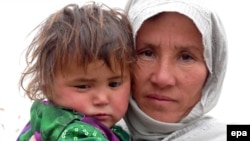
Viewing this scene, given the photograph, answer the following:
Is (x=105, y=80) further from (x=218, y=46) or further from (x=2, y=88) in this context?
(x=2, y=88)

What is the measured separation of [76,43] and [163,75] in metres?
0.40

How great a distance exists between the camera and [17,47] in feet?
24.6

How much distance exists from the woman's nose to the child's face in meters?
→ 0.19

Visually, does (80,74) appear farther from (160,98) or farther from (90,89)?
(160,98)

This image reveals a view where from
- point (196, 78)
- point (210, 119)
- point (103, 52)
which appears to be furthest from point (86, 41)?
point (210, 119)

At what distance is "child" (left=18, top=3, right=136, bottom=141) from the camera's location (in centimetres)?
194

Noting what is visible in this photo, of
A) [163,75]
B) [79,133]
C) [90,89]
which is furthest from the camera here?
[163,75]

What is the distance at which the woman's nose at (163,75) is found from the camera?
2.18 meters

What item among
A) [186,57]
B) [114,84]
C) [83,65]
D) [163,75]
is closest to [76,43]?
[83,65]

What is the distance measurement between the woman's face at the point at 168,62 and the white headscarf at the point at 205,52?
37 mm

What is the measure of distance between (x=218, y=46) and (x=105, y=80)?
58cm

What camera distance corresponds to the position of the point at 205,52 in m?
2.24

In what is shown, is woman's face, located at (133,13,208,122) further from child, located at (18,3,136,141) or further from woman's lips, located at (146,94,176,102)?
child, located at (18,3,136,141)

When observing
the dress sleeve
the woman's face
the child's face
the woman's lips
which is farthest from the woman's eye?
the dress sleeve
